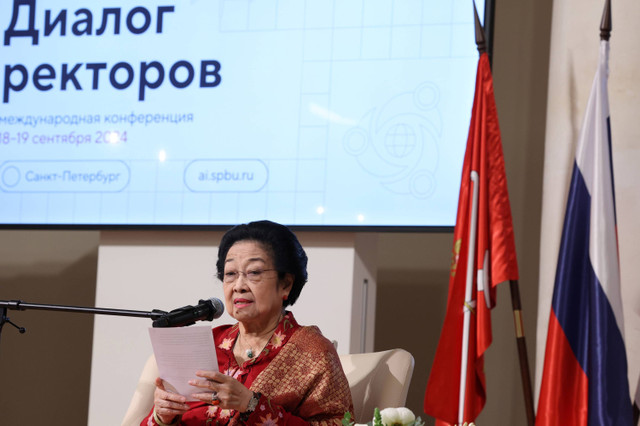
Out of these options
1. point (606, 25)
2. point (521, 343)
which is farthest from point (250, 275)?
point (606, 25)

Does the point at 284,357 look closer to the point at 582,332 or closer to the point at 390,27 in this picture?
the point at 582,332

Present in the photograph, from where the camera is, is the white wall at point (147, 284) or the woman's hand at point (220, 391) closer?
the woman's hand at point (220, 391)

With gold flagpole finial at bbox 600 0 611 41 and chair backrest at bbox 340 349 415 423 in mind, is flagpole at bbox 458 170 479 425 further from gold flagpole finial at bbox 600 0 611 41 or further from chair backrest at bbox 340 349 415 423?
gold flagpole finial at bbox 600 0 611 41

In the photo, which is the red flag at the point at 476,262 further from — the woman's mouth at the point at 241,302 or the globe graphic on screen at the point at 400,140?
the woman's mouth at the point at 241,302

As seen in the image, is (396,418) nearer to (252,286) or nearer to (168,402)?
(168,402)

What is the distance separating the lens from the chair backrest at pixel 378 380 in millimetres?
2871

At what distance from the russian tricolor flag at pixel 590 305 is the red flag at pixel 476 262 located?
0.23 m

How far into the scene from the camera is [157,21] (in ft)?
14.1

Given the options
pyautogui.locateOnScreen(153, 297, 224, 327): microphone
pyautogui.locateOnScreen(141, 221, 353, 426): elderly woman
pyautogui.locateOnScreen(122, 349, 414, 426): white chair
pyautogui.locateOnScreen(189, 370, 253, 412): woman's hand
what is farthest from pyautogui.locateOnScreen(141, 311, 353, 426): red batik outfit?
pyautogui.locateOnScreen(153, 297, 224, 327): microphone

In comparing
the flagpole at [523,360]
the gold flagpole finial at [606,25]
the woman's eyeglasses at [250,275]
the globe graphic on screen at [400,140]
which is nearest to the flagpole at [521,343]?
the flagpole at [523,360]

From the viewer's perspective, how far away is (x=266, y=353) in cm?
278

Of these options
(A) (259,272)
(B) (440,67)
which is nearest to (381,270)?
(B) (440,67)

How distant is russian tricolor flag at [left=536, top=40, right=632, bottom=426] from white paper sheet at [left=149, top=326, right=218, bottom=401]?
1436 millimetres

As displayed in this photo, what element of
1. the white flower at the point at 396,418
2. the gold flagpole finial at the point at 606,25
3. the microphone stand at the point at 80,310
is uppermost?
the gold flagpole finial at the point at 606,25
